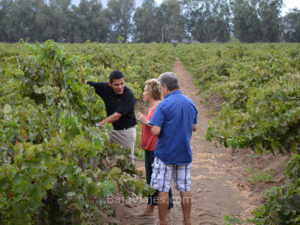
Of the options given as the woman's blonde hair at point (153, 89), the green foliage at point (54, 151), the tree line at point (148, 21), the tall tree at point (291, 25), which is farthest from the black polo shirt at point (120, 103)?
the tall tree at point (291, 25)

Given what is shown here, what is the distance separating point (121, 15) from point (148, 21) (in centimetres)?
761

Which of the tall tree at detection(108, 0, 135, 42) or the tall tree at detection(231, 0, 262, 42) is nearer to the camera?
the tall tree at detection(231, 0, 262, 42)

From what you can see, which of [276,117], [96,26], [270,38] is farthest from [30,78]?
[96,26]

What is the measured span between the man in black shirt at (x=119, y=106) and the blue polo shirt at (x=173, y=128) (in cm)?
82

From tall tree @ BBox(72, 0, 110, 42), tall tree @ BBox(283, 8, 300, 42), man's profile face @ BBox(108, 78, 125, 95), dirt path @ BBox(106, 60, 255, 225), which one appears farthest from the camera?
tall tree @ BBox(72, 0, 110, 42)

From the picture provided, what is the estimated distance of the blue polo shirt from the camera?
3.93m

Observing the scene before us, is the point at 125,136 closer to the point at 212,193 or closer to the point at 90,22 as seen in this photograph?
the point at 212,193

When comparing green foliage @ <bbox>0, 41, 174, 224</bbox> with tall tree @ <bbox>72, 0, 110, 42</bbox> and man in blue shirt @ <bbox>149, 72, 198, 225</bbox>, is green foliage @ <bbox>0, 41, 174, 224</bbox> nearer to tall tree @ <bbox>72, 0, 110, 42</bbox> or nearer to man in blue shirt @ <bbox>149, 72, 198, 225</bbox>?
man in blue shirt @ <bbox>149, 72, 198, 225</bbox>

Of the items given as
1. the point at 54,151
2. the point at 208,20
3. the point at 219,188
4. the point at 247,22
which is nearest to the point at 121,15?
the point at 208,20

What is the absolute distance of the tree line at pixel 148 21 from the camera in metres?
71.1

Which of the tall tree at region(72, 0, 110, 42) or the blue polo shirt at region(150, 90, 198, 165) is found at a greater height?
the tall tree at region(72, 0, 110, 42)

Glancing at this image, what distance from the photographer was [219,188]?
5766mm

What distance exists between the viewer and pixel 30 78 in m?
4.39

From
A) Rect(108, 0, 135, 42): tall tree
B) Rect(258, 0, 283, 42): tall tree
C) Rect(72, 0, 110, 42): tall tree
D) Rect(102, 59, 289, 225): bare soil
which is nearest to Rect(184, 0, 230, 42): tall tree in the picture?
Rect(258, 0, 283, 42): tall tree
